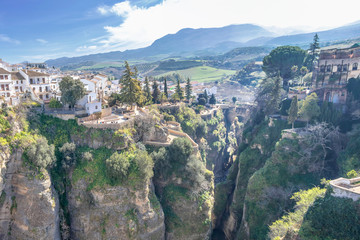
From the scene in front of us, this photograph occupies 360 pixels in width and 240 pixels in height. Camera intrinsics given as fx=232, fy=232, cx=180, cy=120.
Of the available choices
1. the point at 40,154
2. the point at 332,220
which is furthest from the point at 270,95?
the point at 40,154

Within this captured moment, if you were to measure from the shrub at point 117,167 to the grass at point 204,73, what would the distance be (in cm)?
11620

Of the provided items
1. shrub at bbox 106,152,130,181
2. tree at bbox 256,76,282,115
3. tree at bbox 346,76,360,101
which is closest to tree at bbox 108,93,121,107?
shrub at bbox 106,152,130,181

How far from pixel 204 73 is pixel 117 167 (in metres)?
137

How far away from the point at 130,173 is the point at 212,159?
108 ft

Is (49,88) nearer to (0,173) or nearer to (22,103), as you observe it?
(22,103)

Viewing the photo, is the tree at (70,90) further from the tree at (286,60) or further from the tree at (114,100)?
the tree at (286,60)

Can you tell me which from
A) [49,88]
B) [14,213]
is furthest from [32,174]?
[49,88]

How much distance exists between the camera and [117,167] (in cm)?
3122

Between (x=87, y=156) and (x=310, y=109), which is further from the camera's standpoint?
(x=310, y=109)

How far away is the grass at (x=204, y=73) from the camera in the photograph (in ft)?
481

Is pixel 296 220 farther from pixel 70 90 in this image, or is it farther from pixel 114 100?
pixel 114 100

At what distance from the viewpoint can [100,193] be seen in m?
31.5

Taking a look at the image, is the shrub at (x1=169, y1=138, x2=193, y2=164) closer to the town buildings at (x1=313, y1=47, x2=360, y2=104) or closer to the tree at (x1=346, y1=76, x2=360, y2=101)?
the town buildings at (x1=313, y1=47, x2=360, y2=104)

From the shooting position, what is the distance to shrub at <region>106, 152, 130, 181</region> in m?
31.3
